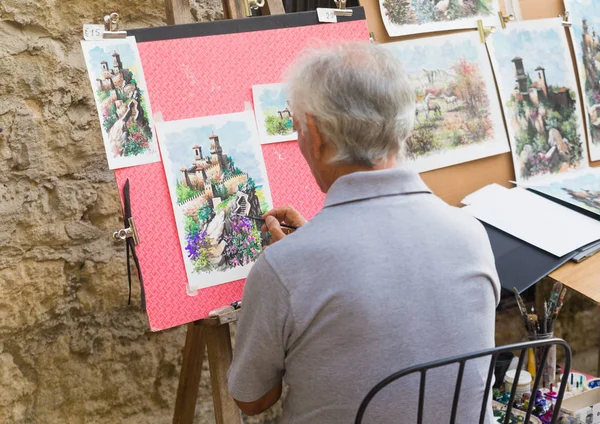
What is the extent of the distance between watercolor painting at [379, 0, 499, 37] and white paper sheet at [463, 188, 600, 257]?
52 cm

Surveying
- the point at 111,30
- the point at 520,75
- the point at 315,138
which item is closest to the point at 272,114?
the point at 111,30

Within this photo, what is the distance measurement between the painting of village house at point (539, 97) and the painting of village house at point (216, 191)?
929 mm

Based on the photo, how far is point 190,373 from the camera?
2.03 metres

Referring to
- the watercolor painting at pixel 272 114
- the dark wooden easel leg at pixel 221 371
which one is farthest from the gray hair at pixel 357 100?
the dark wooden easel leg at pixel 221 371

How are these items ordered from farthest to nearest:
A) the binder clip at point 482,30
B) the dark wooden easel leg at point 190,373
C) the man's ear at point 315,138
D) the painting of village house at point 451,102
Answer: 1. the binder clip at point 482,30
2. the painting of village house at point 451,102
3. the dark wooden easel leg at point 190,373
4. the man's ear at point 315,138

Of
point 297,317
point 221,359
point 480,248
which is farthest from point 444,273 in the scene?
point 221,359

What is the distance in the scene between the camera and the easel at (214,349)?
1.80 metres

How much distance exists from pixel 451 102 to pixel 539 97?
14.0 inches

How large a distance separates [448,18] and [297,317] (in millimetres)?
1367

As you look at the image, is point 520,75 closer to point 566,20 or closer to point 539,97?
point 539,97

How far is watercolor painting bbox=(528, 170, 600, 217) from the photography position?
90.1 inches

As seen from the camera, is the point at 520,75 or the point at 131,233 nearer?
the point at 131,233

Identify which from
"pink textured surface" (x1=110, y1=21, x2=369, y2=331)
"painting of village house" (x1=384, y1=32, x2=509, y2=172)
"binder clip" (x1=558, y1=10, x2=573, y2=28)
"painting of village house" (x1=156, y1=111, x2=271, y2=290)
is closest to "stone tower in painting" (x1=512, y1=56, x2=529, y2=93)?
"painting of village house" (x1=384, y1=32, x2=509, y2=172)

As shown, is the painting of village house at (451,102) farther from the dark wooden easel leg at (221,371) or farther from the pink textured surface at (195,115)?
the dark wooden easel leg at (221,371)
